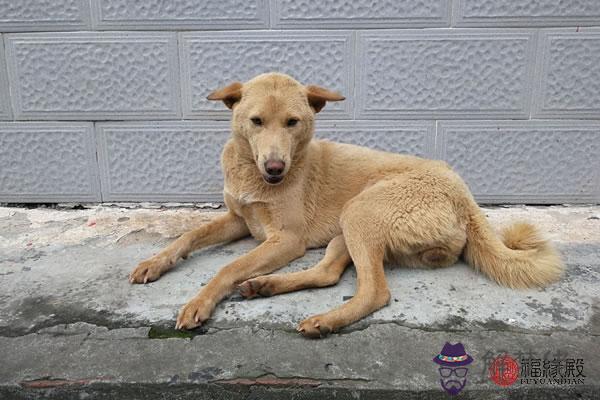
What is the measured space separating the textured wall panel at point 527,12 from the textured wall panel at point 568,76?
0.10 meters

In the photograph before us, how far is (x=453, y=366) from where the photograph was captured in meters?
1.87

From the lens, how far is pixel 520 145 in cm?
385

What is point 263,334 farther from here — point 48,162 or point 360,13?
point 48,162

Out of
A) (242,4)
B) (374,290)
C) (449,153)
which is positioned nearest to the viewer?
(374,290)

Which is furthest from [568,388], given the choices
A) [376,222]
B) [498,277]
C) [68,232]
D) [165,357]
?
[68,232]

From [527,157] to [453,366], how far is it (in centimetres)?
263

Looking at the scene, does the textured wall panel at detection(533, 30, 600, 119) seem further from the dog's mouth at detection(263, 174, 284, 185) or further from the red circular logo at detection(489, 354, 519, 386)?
the red circular logo at detection(489, 354, 519, 386)

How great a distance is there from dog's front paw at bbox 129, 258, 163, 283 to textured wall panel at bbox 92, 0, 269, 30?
2.08 m

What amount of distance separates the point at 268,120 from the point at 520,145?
244 cm

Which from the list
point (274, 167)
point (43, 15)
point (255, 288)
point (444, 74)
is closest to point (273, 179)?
point (274, 167)

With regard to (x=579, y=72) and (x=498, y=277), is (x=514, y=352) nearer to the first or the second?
(x=498, y=277)

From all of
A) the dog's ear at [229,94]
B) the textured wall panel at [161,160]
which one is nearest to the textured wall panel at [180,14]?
the textured wall panel at [161,160]

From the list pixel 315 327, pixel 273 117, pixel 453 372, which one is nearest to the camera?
pixel 453 372

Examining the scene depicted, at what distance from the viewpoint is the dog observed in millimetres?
2447
